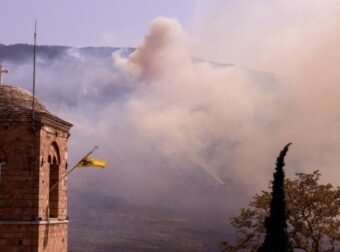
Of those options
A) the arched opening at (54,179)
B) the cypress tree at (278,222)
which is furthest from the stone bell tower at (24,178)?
the cypress tree at (278,222)

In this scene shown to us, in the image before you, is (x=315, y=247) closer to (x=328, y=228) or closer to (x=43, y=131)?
(x=328, y=228)

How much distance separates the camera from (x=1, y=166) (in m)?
39.7

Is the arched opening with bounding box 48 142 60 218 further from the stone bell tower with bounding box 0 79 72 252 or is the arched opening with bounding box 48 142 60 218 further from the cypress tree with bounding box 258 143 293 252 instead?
the cypress tree with bounding box 258 143 293 252

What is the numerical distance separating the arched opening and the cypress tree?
1133cm

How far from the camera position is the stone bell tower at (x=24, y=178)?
39219 millimetres

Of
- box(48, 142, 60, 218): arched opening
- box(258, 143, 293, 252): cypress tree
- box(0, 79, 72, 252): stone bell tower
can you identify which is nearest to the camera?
box(0, 79, 72, 252): stone bell tower

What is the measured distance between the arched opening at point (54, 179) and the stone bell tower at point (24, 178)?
3.13 feet

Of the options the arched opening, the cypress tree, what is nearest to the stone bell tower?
the arched opening

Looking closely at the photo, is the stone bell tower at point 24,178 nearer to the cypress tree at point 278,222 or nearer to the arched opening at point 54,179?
the arched opening at point 54,179

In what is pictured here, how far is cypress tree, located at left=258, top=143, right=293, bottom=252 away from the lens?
42.8 meters

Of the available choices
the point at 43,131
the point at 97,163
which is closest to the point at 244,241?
the point at 97,163

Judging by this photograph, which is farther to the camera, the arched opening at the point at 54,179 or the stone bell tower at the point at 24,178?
the arched opening at the point at 54,179

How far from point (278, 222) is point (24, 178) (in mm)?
13898

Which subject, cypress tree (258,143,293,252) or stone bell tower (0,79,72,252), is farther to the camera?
cypress tree (258,143,293,252)
